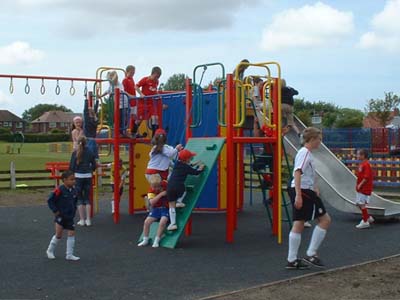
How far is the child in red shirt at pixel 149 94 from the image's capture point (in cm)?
1320

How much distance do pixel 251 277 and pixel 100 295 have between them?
1.90 metres

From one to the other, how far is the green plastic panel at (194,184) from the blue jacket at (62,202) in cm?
176

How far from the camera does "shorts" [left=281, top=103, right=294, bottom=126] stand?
1288 centimetres

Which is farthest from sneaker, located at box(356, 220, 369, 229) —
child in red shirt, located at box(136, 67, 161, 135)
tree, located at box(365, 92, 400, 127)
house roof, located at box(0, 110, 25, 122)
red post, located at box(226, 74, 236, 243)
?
house roof, located at box(0, 110, 25, 122)

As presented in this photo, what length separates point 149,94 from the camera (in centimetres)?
1341

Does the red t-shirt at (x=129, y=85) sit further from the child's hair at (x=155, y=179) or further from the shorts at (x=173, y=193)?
the shorts at (x=173, y=193)

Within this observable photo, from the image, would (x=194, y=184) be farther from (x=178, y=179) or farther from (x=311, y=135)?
(x=311, y=135)

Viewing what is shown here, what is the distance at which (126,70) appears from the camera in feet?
43.7

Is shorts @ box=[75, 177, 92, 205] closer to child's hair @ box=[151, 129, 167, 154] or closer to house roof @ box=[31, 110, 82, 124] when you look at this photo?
child's hair @ box=[151, 129, 167, 154]

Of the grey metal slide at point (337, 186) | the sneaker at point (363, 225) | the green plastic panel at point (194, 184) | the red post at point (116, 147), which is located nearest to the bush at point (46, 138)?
the red post at point (116, 147)

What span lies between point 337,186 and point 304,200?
5.58 metres

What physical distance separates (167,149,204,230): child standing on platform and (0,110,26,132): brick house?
122 meters

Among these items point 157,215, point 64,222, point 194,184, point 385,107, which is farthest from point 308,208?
point 385,107

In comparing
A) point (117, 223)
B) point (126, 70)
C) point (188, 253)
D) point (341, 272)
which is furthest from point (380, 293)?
point (126, 70)
